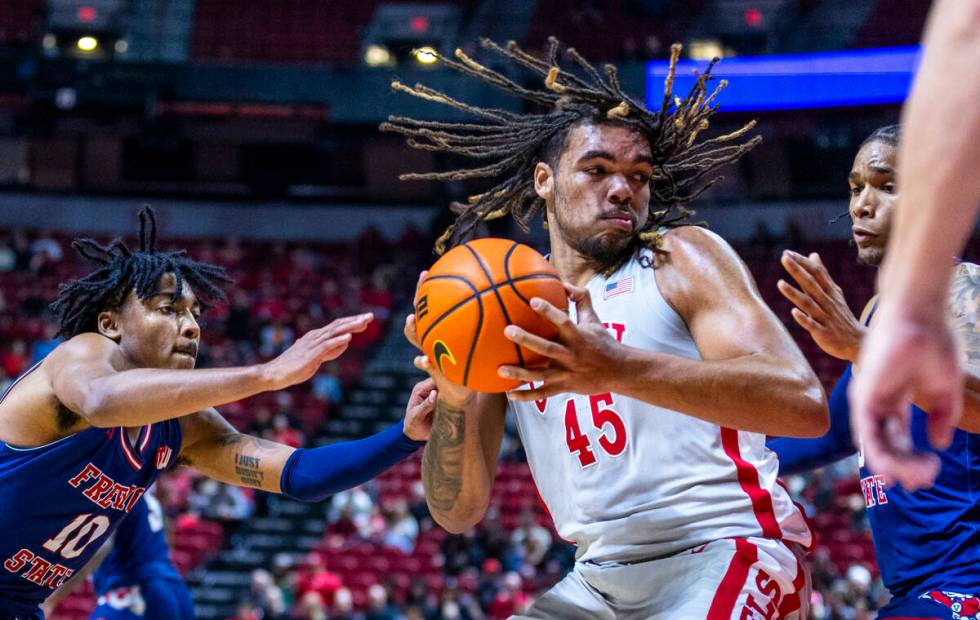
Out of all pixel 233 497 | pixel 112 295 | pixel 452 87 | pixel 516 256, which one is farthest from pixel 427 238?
pixel 516 256

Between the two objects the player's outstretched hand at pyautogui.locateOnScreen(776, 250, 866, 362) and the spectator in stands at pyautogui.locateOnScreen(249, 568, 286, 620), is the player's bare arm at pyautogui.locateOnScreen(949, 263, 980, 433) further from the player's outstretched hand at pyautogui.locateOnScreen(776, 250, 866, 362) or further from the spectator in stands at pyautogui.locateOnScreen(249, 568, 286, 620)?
the spectator in stands at pyautogui.locateOnScreen(249, 568, 286, 620)

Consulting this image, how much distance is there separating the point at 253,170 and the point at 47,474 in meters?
17.3

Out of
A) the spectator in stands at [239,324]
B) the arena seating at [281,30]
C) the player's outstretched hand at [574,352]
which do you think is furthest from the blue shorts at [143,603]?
the arena seating at [281,30]

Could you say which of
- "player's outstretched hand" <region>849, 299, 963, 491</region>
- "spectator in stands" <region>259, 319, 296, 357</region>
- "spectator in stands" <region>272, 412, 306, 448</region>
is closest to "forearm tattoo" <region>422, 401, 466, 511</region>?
"player's outstretched hand" <region>849, 299, 963, 491</region>

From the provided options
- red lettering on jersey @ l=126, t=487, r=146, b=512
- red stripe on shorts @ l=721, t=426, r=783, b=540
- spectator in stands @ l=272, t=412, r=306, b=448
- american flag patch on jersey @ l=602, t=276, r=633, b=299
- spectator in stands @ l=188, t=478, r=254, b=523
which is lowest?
spectator in stands @ l=188, t=478, r=254, b=523

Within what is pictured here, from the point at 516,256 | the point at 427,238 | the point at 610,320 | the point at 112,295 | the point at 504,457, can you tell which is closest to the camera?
the point at 516,256

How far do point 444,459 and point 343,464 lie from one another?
0.76 meters

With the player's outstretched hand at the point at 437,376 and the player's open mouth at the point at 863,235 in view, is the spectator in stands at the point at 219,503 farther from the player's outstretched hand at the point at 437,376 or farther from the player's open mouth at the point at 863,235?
the player's open mouth at the point at 863,235

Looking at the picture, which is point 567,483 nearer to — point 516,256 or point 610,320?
point 610,320

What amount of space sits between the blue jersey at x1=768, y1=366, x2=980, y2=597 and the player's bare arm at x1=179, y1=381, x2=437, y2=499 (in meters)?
1.44

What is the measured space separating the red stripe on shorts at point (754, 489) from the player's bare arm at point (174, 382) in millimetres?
1088

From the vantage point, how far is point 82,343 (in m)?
3.88

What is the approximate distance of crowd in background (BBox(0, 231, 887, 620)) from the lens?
10.1 metres

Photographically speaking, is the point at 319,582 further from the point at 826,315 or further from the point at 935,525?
the point at 826,315
